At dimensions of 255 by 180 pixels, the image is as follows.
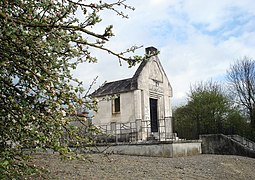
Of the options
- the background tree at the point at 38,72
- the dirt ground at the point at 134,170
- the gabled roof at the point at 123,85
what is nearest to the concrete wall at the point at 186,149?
the dirt ground at the point at 134,170

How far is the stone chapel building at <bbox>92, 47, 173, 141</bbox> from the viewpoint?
16.9 m

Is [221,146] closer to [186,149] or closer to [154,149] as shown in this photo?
[186,149]

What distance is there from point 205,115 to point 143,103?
998cm

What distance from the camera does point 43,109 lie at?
303 cm

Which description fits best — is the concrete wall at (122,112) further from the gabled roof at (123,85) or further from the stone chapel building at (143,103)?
the gabled roof at (123,85)

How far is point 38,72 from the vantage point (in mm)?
3066

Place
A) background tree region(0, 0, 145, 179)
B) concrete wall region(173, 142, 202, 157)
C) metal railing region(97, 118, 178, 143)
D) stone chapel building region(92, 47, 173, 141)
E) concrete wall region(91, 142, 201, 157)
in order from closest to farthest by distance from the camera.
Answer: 1. background tree region(0, 0, 145, 179)
2. concrete wall region(91, 142, 201, 157)
3. concrete wall region(173, 142, 202, 157)
4. metal railing region(97, 118, 178, 143)
5. stone chapel building region(92, 47, 173, 141)

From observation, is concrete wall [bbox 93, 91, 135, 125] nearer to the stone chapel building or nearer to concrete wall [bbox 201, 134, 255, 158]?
the stone chapel building

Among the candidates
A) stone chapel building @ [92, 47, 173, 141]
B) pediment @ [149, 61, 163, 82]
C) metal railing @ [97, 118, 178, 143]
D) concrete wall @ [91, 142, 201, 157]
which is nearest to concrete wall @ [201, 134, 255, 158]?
stone chapel building @ [92, 47, 173, 141]

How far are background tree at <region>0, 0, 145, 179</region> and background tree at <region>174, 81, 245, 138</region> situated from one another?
802 inches

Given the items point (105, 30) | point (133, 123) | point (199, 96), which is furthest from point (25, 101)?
point (199, 96)

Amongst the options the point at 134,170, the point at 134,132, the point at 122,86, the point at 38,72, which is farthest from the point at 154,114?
the point at 38,72

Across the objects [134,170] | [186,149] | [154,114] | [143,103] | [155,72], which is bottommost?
[134,170]

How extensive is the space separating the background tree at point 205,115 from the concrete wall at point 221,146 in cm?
467
